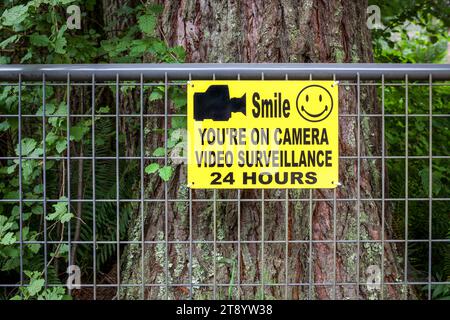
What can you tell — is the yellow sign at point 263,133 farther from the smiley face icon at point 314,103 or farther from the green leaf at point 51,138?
the green leaf at point 51,138

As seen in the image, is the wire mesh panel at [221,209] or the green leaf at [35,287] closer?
the wire mesh panel at [221,209]

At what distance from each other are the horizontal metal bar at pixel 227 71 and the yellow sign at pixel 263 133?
6 centimetres

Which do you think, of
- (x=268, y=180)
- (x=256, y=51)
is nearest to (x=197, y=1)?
(x=256, y=51)

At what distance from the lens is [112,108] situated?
19.7ft

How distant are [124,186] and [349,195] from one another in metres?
2.09

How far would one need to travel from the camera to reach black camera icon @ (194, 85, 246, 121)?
3404 millimetres

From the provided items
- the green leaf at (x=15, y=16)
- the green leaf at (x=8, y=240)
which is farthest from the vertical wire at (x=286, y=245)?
the green leaf at (x=15, y=16)

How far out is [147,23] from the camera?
13.5ft

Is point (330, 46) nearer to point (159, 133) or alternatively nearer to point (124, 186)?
point (159, 133)

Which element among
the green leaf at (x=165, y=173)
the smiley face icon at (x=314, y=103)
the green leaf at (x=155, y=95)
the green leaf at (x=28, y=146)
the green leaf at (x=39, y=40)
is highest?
the green leaf at (x=39, y=40)

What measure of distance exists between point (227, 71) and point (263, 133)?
0.37m

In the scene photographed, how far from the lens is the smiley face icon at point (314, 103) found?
340 centimetres

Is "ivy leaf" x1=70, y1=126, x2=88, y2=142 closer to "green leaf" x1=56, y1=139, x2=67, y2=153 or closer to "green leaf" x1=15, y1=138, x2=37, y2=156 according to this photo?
"green leaf" x1=56, y1=139, x2=67, y2=153

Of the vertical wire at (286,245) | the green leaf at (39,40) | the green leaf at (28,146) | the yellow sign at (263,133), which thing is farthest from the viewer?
the green leaf at (39,40)
